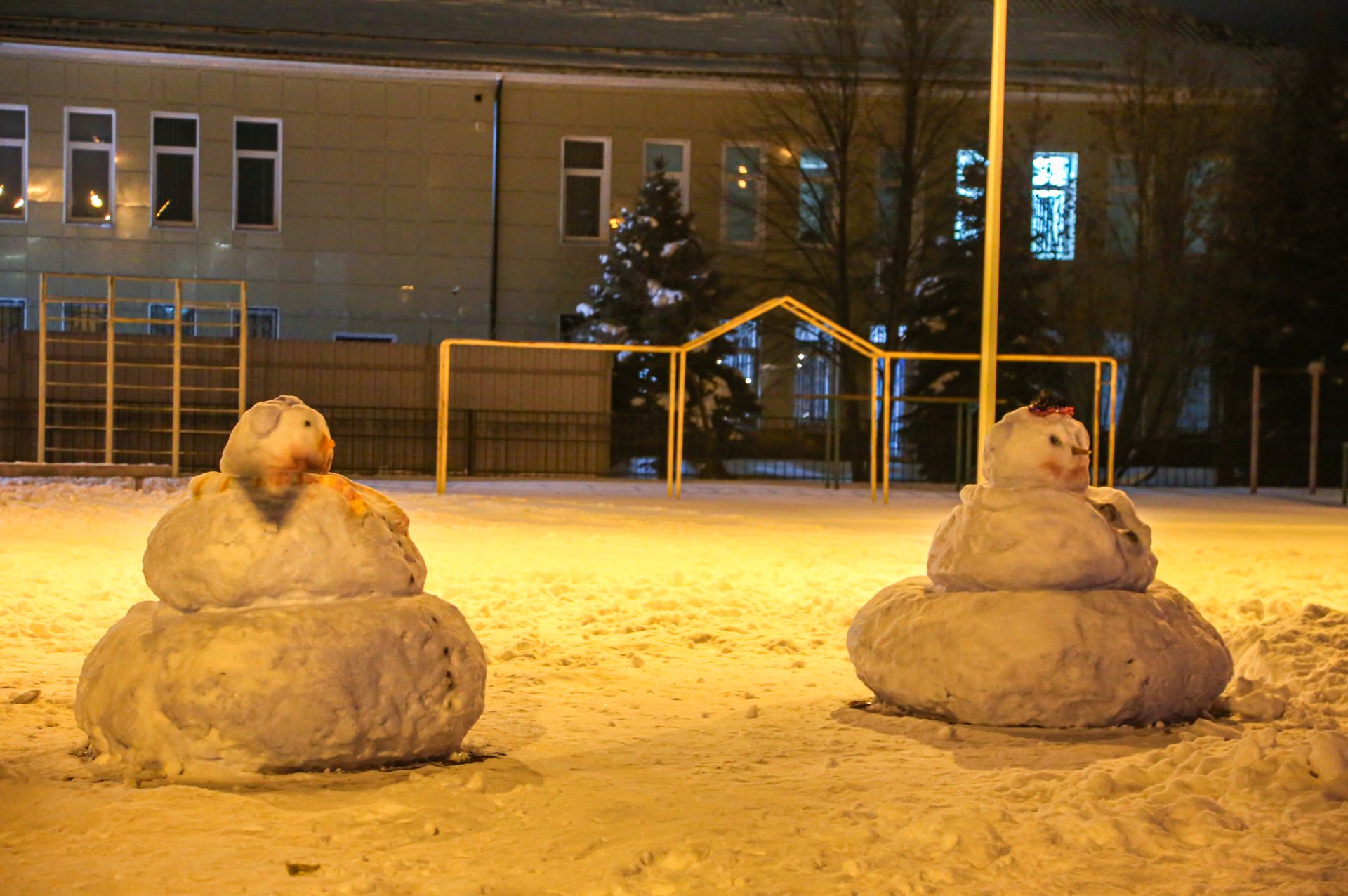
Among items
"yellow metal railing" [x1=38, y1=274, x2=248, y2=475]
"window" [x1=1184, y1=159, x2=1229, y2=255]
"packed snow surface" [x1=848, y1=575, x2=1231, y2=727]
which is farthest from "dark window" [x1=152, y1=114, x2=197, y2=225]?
"packed snow surface" [x1=848, y1=575, x2=1231, y2=727]

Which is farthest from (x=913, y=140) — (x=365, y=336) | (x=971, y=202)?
(x=365, y=336)

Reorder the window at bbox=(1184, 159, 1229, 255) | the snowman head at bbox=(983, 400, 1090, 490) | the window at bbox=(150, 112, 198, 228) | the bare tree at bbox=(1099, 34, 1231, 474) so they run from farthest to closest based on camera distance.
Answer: the window at bbox=(1184, 159, 1229, 255) → the bare tree at bbox=(1099, 34, 1231, 474) → the window at bbox=(150, 112, 198, 228) → the snowman head at bbox=(983, 400, 1090, 490)

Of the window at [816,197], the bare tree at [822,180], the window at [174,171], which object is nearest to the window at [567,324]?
the bare tree at [822,180]

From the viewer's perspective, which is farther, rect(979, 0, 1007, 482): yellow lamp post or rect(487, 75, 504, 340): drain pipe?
rect(487, 75, 504, 340): drain pipe

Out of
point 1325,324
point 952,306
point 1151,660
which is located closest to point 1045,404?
point 1151,660

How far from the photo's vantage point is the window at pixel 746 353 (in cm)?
3052

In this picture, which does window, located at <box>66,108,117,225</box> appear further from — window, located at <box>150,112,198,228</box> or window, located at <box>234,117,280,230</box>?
window, located at <box>234,117,280,230</box>

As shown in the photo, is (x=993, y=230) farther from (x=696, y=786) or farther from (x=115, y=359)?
(x=115, y=359)

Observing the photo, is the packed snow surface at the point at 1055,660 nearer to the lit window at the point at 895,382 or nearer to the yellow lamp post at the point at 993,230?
the yellow lamp post at the point at 993,230

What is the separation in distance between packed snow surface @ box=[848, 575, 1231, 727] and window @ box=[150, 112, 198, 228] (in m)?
26.5

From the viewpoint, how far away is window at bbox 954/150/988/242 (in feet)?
97.2

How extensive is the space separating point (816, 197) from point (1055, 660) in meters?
24.2

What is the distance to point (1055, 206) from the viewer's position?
31.8 meters

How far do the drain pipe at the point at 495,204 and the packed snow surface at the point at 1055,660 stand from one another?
78.5 ft
